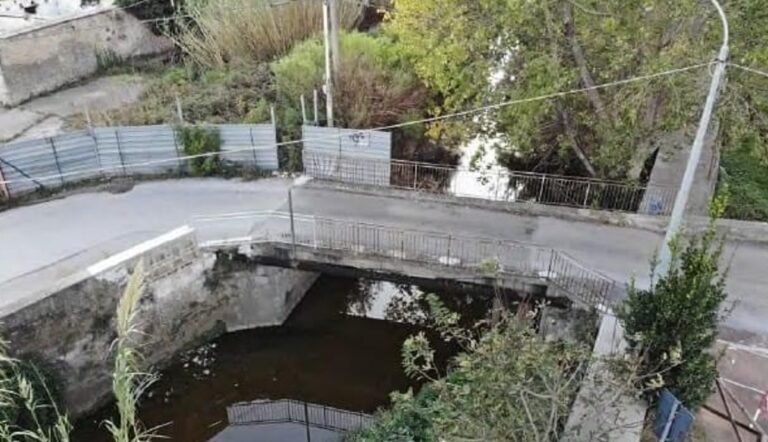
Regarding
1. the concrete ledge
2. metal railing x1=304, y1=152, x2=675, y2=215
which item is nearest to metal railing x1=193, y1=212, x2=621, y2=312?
the concrete ledge

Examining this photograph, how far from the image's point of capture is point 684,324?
9281 millimetres

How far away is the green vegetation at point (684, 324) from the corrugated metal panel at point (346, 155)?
8.62 meters

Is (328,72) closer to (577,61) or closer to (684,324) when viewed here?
(577,61)

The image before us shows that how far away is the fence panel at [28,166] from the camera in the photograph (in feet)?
51.2

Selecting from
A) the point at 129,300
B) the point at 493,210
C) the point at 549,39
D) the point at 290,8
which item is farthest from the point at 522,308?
the point at 290,8

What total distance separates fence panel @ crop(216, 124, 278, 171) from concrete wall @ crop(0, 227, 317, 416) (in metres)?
3.24

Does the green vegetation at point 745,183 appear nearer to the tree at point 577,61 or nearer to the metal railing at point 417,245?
the tree at point 577,61

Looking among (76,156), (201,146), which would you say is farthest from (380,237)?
(76,156)

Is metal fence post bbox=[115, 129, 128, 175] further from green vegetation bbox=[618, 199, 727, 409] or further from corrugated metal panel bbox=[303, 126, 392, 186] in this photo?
green vegetation bbox=[618, 199, 727, 409]

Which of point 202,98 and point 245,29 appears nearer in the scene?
point 202,98

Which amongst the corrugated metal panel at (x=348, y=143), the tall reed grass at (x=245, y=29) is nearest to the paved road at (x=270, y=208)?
the corrugated metal panel at (x=348, y=143)

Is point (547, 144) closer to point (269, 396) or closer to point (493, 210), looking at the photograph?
point (493, 210)

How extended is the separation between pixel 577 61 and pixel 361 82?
20.0 ft

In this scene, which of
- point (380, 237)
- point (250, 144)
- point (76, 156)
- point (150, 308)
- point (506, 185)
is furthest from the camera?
point (506, 185)
